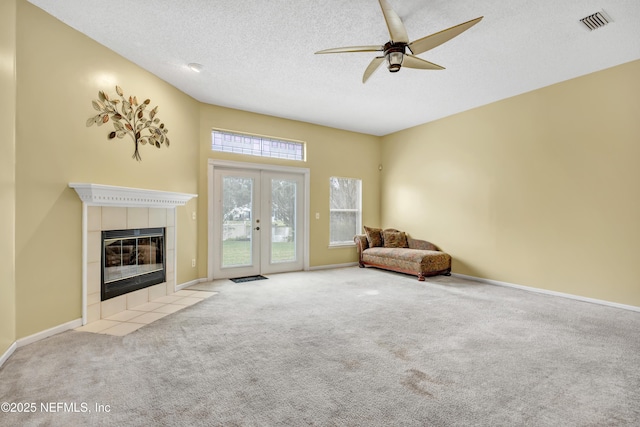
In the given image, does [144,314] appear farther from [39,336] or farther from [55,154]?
[55,154]

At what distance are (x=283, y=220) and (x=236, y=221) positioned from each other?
0.96m

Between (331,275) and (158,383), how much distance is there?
4.05 metres

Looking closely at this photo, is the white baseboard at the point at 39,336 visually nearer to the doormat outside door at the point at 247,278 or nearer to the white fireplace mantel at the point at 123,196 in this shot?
the white fireplace mantel at the point at 123,196

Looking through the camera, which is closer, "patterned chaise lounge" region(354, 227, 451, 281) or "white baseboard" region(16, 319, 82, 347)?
"white baseboard" region(16, 319, 82, 347)

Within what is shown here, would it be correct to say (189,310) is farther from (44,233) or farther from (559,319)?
(559,319)

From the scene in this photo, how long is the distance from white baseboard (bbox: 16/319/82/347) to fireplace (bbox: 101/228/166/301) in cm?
34

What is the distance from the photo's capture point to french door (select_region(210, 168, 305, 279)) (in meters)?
5.51

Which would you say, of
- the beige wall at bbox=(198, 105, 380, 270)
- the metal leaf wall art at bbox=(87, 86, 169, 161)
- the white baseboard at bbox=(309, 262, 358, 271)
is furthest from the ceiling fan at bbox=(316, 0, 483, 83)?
the white baseboard at bbox=(309, 262, 358, 271)

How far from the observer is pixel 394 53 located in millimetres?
2854

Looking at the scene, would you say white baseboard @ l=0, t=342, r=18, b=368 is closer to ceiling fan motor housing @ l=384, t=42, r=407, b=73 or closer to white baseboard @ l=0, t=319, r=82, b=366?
white baseboard @ l=0, t=319, r=82, b=366

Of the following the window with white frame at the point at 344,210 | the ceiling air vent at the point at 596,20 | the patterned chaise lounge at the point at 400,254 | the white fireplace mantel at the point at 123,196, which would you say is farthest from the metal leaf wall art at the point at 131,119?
the ceiling air vent at the point at 596,20

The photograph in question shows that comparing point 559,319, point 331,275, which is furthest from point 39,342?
point 559,319

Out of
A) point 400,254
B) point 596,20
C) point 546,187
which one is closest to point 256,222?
point 400,254

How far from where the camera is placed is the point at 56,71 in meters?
3.03
